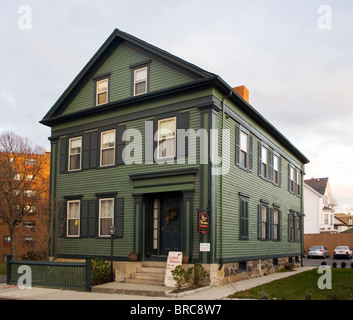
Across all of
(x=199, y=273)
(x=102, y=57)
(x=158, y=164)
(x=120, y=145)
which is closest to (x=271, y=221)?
(x=158, y=164)

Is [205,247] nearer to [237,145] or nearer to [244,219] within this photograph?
[244,219]

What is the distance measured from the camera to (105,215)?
754 inches

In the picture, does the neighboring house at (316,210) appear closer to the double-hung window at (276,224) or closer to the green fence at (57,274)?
the double-hung window at (276,224)

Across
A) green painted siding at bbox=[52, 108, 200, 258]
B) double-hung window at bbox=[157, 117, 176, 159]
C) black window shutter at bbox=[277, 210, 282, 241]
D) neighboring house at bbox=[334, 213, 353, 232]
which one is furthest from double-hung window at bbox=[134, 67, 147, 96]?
neighboring house at bbox=[334, 213, 353, 232]

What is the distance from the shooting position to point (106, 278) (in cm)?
1664

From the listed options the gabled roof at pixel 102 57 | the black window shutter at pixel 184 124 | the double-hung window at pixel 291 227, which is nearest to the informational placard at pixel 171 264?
the black window shutter at pixel 184 124

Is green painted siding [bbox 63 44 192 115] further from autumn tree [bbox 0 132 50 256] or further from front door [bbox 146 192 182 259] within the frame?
autumn tree [bbox 0 132 50 256]

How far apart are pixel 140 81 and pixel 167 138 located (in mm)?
3081

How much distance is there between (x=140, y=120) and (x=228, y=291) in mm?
7946

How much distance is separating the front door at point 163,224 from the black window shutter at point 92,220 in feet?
9.30

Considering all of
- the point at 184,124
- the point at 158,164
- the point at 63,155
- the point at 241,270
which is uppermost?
the point at 184,124

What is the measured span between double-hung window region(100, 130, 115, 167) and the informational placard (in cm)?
551
